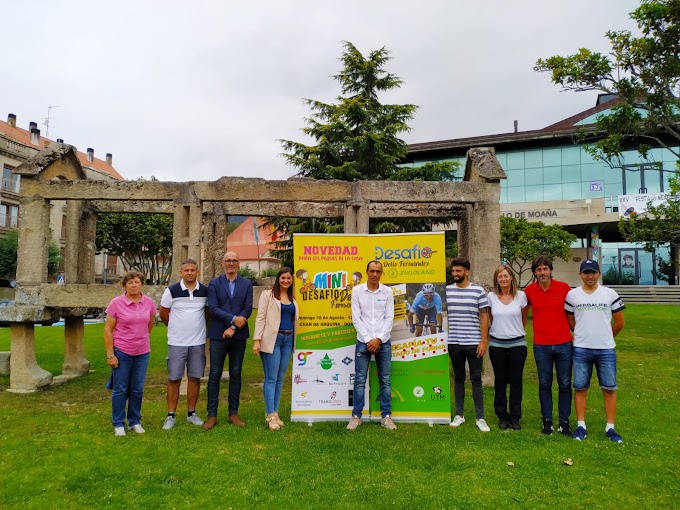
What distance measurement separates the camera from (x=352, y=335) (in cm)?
668

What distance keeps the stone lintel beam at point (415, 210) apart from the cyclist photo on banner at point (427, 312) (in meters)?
3.15

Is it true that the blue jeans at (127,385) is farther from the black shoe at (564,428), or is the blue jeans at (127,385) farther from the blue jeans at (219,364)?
the black shoe at (564,428)

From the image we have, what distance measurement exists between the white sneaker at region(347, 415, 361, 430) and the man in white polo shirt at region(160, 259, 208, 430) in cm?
196

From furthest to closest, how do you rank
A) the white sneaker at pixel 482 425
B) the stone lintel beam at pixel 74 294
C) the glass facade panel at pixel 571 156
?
A: the glass facade panel at pixel 571 156 < the stone lintel beam at pixel 74 294 < the white sneaker at pixel 482 425

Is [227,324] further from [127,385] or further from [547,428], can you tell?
[547,428]

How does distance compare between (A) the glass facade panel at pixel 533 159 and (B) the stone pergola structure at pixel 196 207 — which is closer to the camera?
(B) the stone pergola structure at pixel 196 207

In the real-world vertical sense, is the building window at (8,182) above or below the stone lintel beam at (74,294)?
above

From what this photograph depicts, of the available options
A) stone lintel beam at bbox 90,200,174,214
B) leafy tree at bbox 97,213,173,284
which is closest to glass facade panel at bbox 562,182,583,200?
leafy tree at bbox 97,213,173,284

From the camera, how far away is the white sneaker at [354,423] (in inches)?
248

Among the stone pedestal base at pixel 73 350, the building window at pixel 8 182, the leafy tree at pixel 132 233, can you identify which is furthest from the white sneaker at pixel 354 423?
the building window at pixel 8 182

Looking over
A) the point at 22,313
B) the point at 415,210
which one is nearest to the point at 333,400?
the point at 415,210

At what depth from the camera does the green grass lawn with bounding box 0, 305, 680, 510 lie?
437 cm

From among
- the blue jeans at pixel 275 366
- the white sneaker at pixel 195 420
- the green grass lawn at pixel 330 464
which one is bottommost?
the green grass lawn at pixel 330 464

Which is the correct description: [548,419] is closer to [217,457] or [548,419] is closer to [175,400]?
[217,457]
